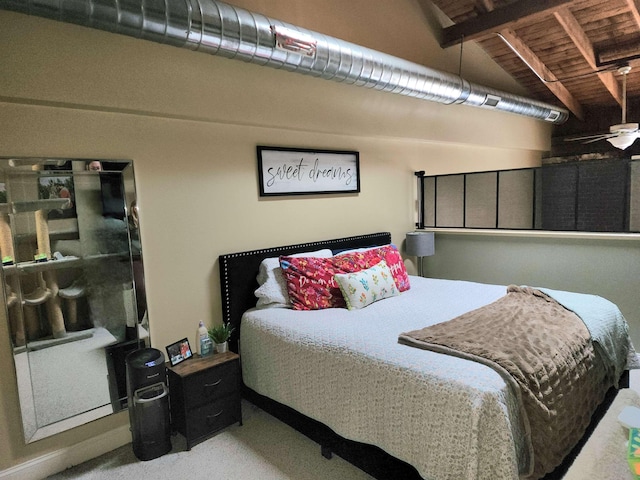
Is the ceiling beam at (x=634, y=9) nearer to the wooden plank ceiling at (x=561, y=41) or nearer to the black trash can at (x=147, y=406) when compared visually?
the wooden plank ceiling at (x=561, y=41)

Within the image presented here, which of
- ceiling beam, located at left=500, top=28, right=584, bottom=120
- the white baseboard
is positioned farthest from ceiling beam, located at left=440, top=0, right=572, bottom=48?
the white baseboard

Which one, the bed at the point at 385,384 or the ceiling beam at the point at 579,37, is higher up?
the ceiling beam at the point at 579,37

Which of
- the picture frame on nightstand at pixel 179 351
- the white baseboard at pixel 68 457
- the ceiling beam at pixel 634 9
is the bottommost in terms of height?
the white baseboard at pixel 68 457

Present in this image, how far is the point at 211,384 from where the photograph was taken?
244 cm

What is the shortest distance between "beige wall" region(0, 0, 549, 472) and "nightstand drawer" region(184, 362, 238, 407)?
45cm

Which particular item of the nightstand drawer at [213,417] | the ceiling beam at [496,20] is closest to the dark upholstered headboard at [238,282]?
the nightstand drawer at [213,417]

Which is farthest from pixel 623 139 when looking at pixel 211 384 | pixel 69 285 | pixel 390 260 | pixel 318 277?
pixel 69 285

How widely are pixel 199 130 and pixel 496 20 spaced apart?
3.10 m

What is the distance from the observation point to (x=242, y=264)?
2.97m

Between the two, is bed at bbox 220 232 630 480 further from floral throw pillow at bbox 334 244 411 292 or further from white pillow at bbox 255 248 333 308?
floral throw pillow at bbox 334 244 411 292

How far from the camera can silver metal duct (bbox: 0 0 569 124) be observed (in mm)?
1835

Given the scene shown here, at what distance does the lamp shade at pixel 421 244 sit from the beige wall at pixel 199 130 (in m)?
0.24

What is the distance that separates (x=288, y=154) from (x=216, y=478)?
7.57ft

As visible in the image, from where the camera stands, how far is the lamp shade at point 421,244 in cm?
413
